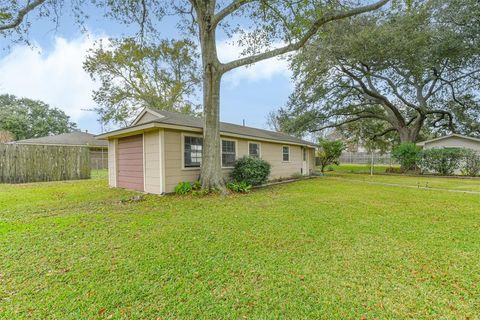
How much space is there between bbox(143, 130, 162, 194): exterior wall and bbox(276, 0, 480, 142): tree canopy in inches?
386

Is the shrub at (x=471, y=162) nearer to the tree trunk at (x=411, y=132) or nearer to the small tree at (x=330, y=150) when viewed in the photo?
the tree trunk at (x=411, y=132)

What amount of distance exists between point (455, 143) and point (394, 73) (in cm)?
640

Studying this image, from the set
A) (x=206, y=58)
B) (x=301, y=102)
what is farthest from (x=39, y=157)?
(x=301, y=102)

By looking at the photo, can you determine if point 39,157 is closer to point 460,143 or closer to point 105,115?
point 105,115

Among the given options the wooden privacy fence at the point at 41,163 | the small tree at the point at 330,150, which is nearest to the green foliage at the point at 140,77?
the wooden privacy fence at the point at 41,163

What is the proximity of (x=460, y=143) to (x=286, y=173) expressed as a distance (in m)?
12.7

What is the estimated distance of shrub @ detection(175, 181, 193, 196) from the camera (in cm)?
761

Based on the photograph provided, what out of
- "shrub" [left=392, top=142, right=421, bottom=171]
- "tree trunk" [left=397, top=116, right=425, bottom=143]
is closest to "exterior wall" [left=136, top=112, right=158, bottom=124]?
"shrub" [left=392, top=142, right=421, bottom=171]

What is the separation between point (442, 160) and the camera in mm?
14117

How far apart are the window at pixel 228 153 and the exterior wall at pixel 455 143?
15.9 m

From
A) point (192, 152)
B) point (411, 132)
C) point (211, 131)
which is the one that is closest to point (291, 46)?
point (211, 131)

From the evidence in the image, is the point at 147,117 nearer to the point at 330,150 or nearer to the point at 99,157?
the point at 330,150

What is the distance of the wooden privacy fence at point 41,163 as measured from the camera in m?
10.2

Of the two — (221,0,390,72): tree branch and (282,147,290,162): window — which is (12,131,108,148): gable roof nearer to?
(282,147,290,162): window
